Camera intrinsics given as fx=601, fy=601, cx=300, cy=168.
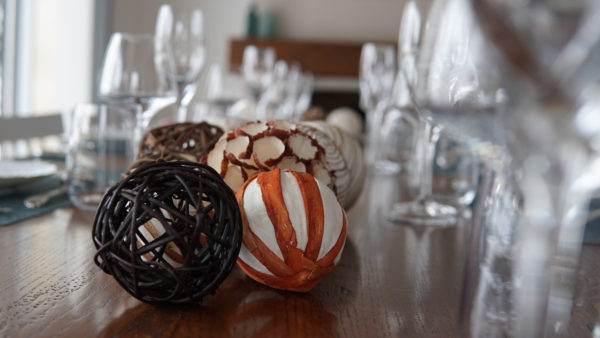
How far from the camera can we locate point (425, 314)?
366 millimetres

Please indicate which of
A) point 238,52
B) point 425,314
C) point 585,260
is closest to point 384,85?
point 585,260

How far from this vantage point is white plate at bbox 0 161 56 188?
67cm

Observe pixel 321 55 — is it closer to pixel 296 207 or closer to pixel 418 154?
pixel 418 154

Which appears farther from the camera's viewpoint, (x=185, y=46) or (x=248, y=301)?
(x=185, y=46)

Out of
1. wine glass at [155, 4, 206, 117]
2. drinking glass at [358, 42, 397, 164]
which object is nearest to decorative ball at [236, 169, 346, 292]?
wine glass at [155, 4, 206, 117]

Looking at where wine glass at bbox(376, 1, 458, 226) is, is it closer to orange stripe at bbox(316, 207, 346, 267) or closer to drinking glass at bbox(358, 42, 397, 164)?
orange stripe at bbox(316, 207, 346, 267)

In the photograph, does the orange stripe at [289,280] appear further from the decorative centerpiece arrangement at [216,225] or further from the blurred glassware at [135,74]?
the blurred glassware at [135,74]

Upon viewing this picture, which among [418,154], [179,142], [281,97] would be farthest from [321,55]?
[179,142]

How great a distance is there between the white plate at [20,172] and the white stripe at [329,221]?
436mm

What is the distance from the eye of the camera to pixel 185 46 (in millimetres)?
866

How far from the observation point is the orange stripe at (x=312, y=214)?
37cm

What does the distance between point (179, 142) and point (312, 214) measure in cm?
20

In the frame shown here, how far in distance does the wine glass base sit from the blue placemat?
38cm

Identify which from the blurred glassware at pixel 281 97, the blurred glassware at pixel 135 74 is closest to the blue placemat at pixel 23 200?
the blurred glassware at pixel 135 74
